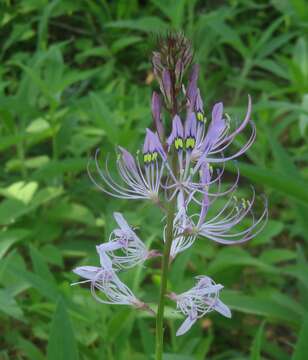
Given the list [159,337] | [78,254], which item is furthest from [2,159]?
[159,337]

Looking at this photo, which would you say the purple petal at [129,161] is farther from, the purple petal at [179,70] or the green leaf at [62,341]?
the green leaf at [62,341]

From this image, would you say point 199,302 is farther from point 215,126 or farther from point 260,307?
point 260,307

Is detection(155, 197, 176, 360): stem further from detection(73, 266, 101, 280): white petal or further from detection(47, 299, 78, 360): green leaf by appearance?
detection(47, 299, 78, 360): green leaf

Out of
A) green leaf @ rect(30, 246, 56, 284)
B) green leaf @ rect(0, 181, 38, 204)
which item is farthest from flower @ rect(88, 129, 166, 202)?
green leaf @ rect(0, 181, 38, 204)

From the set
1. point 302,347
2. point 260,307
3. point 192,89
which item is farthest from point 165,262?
point 260,307

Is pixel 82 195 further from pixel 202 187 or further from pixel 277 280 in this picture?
pixel 202 187

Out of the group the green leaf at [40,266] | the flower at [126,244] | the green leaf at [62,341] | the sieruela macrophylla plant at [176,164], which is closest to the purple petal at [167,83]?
the sieruela macrophylla plant at [176,164]

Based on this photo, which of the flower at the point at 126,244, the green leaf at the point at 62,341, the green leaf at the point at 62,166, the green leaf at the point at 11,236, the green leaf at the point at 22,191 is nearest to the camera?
the flower at the point at 126,244
